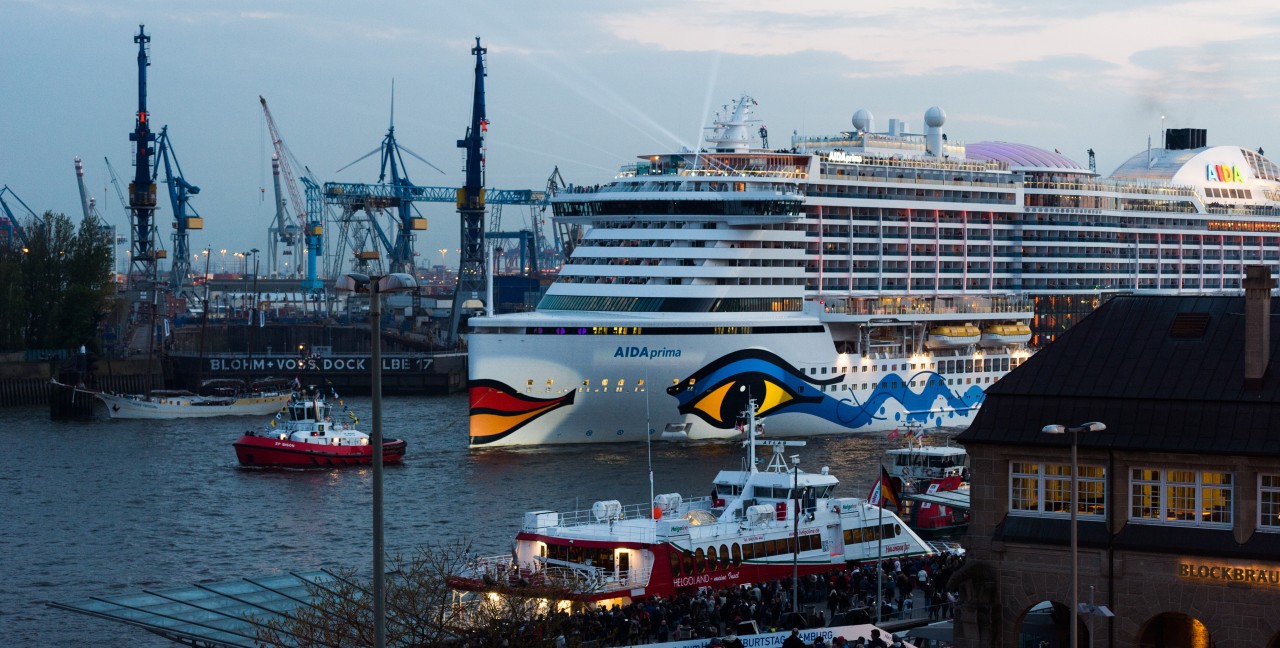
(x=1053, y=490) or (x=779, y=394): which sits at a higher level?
(x=1053, y=490)

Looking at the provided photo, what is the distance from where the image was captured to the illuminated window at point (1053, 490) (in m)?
26.1

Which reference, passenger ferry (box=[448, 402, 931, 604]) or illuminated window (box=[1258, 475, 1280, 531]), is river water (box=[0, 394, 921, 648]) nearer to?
passenger ferry (box=[448, 402, 931, 604])

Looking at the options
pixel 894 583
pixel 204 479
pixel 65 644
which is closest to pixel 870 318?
pixel 204 479

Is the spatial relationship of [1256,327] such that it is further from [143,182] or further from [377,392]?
[143,182]

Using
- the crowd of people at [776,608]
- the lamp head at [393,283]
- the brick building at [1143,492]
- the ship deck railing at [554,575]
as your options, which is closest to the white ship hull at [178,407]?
the ship deck railing at [554,575]

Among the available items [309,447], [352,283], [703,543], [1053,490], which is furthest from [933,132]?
[352,283]

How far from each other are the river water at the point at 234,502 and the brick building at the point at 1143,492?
59.0 feet

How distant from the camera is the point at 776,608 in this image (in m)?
32.9

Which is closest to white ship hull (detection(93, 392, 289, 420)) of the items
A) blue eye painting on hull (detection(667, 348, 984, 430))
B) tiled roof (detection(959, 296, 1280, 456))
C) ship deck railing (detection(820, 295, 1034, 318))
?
blue eye painting on hull (detection(667, 348, 984, 430))

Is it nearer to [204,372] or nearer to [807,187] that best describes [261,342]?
[204,372]

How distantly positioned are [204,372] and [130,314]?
32315 mm

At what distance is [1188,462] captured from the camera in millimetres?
25375

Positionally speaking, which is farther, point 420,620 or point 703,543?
point 703,543

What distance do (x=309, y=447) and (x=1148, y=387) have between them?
41.0 meters
